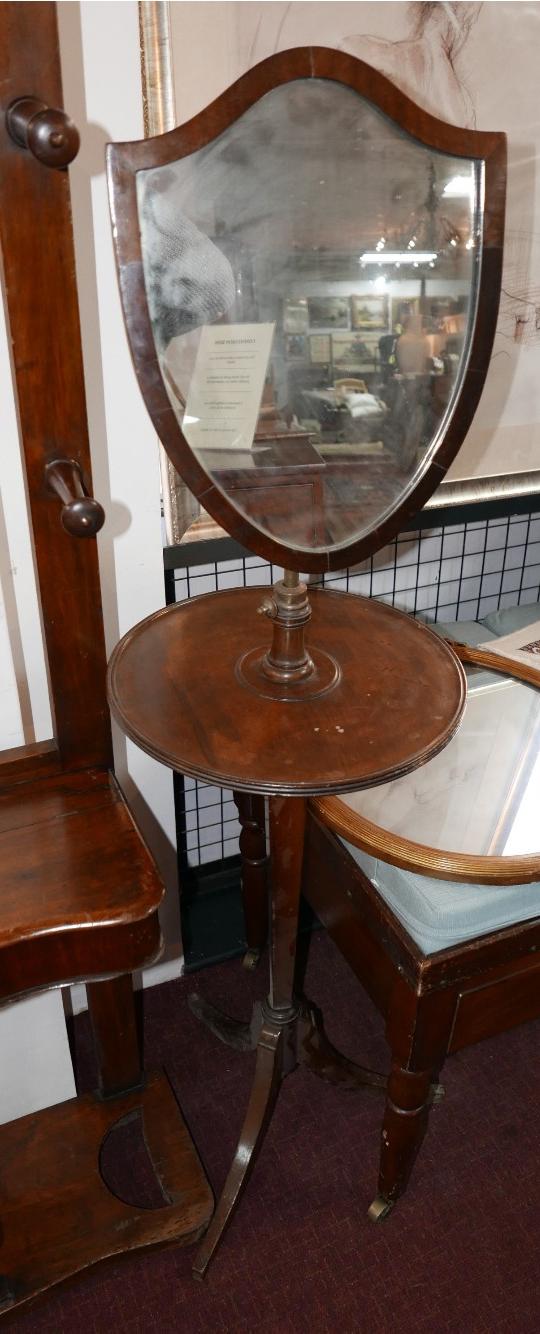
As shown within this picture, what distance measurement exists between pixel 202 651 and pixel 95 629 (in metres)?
0.16

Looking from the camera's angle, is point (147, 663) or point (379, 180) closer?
point (379, 180)

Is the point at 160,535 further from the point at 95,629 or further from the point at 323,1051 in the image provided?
the point at 323,1051

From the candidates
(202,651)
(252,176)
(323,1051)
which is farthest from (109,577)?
(323,1051)

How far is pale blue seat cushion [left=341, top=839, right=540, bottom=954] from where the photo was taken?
1.23 metres

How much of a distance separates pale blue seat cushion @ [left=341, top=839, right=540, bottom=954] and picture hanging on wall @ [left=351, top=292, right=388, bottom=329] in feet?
2.33

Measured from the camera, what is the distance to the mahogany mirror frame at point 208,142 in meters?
0.84

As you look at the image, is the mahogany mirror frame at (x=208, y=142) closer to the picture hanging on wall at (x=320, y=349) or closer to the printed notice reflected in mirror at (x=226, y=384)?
the printed notice reflected in mirror at (x=226, y=384)

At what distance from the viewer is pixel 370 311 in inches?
38.7

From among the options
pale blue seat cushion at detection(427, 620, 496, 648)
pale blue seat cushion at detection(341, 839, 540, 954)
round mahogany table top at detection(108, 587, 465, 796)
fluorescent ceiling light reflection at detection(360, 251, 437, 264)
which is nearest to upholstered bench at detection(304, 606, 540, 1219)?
pale blue seat cushion at detection(341, 839, 540, 954)

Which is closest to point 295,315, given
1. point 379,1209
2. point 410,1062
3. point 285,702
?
point 285,702

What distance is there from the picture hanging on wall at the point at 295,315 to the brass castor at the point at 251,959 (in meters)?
1.35

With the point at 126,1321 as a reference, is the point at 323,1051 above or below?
above

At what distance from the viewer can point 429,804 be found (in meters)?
1.41

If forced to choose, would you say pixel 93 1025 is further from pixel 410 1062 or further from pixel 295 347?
pixel 295 347
